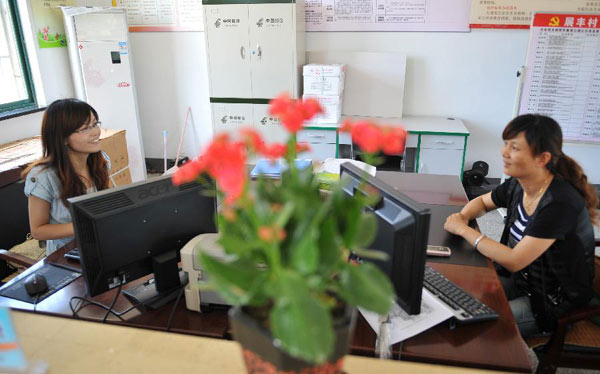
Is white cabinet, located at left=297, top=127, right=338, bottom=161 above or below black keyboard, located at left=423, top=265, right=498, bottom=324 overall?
below

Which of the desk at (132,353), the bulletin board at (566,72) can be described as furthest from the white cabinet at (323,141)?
the desk at (132,353)

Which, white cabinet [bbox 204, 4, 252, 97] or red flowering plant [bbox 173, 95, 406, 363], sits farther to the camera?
white cabinet [bbox 204, 4, 252, 97]

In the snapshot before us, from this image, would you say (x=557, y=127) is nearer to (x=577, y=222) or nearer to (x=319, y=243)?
(x=577, y=222)

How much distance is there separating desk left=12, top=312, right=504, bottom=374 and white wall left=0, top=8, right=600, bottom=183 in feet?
10.3

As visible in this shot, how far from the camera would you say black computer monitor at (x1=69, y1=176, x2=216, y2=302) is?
4.08 ft

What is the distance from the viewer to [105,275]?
1.30m

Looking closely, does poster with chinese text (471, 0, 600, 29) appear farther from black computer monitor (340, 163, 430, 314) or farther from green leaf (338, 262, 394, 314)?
green leaf (338, 262, 394, 314)

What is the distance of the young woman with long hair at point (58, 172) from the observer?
1818mm

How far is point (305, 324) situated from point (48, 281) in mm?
1297

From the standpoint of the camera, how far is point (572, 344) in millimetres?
1521

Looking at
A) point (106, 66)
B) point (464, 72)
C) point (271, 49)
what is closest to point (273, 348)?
point (271, 49)

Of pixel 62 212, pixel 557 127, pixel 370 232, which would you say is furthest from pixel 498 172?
pixel 370 232

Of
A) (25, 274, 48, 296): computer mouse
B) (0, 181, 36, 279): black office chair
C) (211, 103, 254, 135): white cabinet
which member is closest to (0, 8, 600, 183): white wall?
(211, 103, 254, 135): white cabinet

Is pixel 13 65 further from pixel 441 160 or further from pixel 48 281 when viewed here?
pixel 441 160
